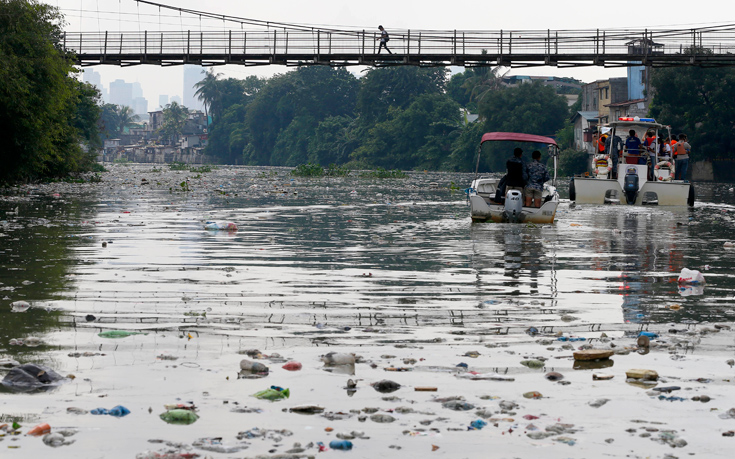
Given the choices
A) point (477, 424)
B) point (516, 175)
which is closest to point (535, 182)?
point (516, 175)

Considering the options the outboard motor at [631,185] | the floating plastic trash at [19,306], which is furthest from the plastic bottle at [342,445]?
the outboard motor at [631,185]

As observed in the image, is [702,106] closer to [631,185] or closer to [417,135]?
[631,185]

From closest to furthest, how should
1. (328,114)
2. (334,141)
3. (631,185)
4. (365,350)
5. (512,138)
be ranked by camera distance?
(365,350) → (512,138) → (631,185) → (334,141) → (328,114)

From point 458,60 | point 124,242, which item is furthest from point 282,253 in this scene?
point 458,60

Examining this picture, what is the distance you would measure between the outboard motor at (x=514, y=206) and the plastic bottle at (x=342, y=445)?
13.0m

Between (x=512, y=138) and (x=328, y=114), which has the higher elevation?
(x=328, y=114)

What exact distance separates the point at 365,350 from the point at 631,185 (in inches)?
742

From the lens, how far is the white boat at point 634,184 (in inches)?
918

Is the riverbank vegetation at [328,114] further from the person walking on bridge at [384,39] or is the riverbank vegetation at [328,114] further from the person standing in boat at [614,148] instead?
the person standing in boat at [614,148]

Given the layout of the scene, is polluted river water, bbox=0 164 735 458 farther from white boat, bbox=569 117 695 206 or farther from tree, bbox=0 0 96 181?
tree, bbox=0 0 96 181

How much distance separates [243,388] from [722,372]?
2.80m

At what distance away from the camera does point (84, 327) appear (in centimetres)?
640

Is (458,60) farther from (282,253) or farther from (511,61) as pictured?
(282,253)

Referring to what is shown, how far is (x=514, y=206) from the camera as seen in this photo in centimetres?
1662
